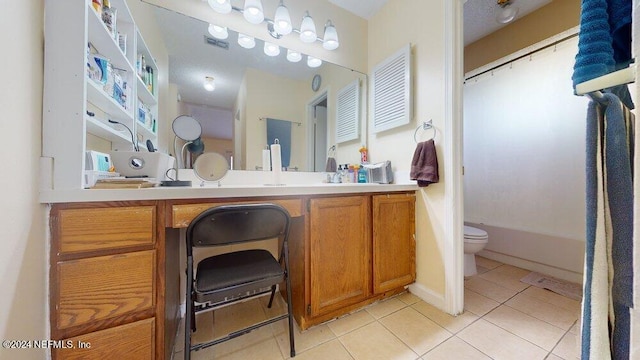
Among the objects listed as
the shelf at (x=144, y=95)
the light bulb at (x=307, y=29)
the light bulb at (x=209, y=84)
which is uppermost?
the light bulb at (x=307, y=29)

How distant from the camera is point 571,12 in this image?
1.73 metres

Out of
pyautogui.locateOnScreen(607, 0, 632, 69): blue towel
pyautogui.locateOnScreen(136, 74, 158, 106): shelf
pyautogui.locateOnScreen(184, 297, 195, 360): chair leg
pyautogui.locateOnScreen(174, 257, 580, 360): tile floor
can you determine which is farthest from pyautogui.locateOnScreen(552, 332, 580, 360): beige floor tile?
pyautogui.locateOnScreen(136, 74, 158, 106): shelf

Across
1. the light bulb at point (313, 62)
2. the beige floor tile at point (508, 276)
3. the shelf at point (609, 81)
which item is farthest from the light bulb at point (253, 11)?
the beige floor tile at point (508, 276)

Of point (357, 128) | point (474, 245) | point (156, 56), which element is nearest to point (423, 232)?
point (474, 245)

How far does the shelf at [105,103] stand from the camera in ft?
2.72

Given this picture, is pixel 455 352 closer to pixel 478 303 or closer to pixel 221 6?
pixel 478 303

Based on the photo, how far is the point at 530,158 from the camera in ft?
6.48

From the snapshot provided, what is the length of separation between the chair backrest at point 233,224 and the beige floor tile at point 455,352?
95 cm

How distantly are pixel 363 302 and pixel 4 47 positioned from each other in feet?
5.64

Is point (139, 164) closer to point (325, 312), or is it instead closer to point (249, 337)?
point (249, 337)

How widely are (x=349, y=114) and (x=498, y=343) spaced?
1.78 m

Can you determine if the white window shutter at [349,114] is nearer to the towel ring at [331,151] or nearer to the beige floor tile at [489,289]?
the towel ring at [331,151]

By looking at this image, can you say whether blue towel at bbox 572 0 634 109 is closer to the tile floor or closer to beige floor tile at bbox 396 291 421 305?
the tile floor

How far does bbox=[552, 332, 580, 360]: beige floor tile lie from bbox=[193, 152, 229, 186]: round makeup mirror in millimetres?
1890
